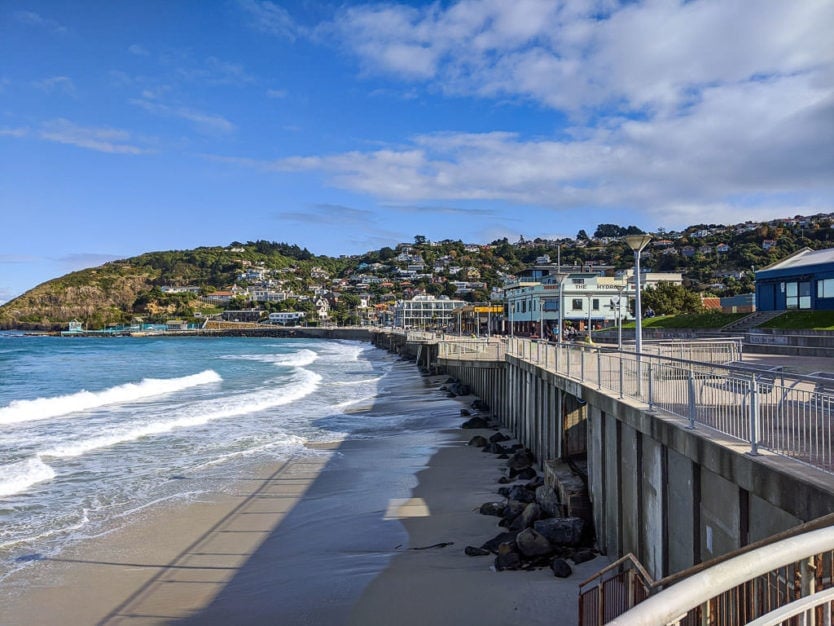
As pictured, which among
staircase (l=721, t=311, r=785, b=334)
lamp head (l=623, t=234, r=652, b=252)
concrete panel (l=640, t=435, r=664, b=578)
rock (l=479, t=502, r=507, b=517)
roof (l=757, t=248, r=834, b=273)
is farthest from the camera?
roof (l=757, t=248, r=834, b=273)

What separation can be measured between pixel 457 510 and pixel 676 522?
7.21 metres

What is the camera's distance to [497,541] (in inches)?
468

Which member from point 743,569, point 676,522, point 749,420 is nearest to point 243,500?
point 676,522

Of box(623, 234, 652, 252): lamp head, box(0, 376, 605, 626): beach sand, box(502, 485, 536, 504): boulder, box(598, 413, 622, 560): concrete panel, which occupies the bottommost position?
box(0, 376, 605, 626): beach sand

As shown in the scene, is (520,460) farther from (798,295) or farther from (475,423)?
(798,295)

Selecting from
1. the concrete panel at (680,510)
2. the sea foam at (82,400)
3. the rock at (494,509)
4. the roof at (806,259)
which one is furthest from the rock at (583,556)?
the roof at (806,259)

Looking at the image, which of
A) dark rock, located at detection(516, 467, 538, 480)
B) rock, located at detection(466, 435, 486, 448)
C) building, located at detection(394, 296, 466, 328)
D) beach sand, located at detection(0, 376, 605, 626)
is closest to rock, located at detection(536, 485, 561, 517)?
beach sand, located at detection(0, 376, 605, 626)

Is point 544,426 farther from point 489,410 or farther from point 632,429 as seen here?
point 489,410

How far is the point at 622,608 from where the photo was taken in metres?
7.80

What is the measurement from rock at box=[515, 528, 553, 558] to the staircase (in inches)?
1032

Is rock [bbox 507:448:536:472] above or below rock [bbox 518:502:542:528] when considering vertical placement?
below

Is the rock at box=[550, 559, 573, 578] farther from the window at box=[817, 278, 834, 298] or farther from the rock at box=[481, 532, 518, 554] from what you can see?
the window at box=[817, 278, 834, 298]

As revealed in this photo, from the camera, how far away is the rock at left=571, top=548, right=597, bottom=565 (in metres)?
10.7

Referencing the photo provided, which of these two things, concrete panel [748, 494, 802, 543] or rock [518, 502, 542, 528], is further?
rock [518, 502, 542, 528]
